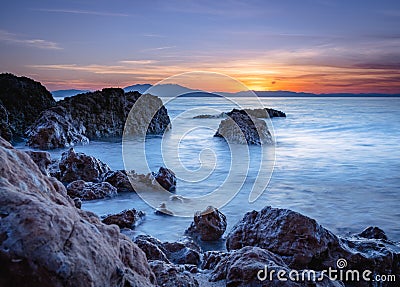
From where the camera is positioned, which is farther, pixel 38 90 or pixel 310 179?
pixel 38 90

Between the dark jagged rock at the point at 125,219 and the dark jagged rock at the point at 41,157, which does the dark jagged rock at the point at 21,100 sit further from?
the dark jagged rock at the point at 41,157

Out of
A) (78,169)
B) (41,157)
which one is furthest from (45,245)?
(78,169)

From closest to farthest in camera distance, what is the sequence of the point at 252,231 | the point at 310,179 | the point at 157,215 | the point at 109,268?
the point at 109,268, the point at 252,231, the point at 157,215, the point at 310,179

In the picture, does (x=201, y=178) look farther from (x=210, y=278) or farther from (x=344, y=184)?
(x=210, y=278)

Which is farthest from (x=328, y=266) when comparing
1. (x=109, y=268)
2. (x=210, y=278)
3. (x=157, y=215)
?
(x=157, y=215)

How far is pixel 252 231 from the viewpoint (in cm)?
389

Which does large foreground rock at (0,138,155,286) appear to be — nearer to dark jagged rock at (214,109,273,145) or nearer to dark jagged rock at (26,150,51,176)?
dark jagged rock at (26,150,51,176)

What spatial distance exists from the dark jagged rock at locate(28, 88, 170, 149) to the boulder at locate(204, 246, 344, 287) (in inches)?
473

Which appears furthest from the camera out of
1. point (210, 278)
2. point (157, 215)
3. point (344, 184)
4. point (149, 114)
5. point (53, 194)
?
point (149, 114)

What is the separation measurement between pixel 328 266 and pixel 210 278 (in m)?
1.04

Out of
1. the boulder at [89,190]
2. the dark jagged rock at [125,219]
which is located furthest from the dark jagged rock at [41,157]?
the boulder at [89,190]

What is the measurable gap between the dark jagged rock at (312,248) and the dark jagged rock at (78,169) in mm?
5566

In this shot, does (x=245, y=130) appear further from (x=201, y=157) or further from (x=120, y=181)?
(x=120, y=181)

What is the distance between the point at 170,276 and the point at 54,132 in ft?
41.0
